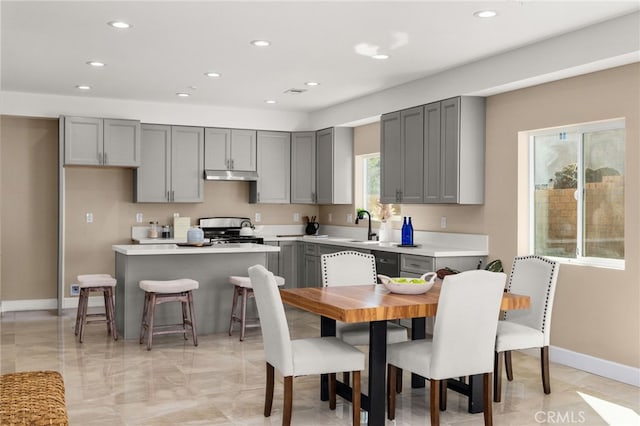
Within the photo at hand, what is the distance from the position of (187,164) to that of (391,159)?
8.88 ft

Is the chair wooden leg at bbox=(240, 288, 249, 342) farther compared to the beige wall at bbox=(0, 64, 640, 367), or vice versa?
the chair wooden leg at bbox=(240, 288, 249, 342)

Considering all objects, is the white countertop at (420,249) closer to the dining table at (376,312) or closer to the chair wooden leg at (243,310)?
the chair wooden leg at (243,310)

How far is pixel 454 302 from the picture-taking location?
3252 mm

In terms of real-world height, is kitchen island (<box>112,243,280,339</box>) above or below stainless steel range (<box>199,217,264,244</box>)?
below

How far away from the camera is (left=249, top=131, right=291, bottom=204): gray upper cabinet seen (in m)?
8.24

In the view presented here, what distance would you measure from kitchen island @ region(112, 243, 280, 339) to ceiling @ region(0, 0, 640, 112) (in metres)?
1.71

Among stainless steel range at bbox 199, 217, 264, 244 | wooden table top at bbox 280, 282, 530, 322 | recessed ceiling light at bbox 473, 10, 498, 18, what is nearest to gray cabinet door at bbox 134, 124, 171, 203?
stainless steel range at bbox 199, 217, 264, 244

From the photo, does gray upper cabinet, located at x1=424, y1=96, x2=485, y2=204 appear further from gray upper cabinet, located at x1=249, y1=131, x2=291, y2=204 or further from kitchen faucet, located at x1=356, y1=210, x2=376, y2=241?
gray upper cabinet, located at x1=249, y1=131, x2=291, y2=204

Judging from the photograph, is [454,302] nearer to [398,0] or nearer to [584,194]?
[398,0]

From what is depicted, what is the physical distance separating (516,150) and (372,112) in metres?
1.97

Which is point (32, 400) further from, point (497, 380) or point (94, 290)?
point (94, 290)

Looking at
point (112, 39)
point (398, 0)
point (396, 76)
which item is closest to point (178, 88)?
point (112, 39)

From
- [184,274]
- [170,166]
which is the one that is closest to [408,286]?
[184,274]

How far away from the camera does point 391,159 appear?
6.61 meters
